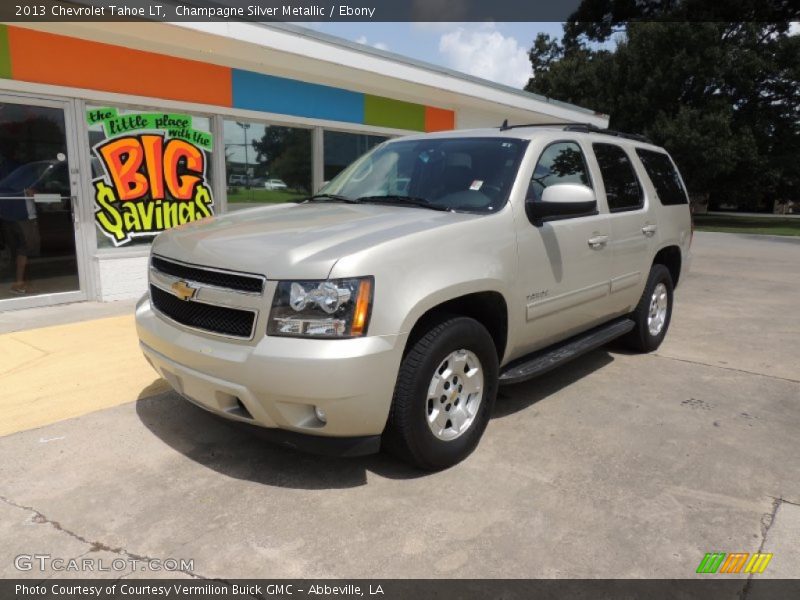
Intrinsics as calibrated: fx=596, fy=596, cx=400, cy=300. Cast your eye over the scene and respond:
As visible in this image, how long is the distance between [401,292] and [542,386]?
228cm

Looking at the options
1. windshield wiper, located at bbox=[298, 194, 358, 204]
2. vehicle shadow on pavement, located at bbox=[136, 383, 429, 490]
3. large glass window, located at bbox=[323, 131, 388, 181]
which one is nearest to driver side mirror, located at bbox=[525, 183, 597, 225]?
windshield wiper, located at bbox=[298, 194, 358, 204]

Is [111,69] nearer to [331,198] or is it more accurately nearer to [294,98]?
[294,98]

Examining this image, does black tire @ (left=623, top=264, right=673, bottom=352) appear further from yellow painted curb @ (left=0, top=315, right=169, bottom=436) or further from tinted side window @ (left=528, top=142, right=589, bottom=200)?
yellow painted curb @ (left=0, top=315, right=169, bottom=436)

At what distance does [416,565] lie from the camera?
2.52m

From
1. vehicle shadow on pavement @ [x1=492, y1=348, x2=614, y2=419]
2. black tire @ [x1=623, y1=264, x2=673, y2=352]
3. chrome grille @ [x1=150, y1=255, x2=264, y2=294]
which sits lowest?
vehicle shadow on pavement @ [x1=492, y1=348, x2=614, y2=419]

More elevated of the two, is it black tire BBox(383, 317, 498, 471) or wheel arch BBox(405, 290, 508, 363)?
wheel arch BBox(405, 290, 508, 363)

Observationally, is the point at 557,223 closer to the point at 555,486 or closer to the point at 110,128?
the point at 555,486

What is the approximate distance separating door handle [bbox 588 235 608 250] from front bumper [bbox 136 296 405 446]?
2077 mm

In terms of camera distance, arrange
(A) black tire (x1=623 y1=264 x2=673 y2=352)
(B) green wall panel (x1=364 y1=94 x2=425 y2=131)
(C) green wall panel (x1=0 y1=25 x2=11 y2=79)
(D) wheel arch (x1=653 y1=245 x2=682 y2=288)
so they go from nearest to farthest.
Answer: (A) black tire (x1=623 y1=264 x2=673 y2=352)
(D) wheel arch (x1=653 y1=245 x2=682 y2=288)
(C) green wall panel (x1=0 y1=25 x2=11 y2=79)
(B) green wall panel (x1=364 y1=94 x2=425 y2=131)

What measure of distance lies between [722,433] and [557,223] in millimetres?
1737

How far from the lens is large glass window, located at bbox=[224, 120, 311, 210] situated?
8.67 m

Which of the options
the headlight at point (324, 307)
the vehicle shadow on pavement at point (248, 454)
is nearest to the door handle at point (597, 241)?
the vehicle shadow on pavement at point (248, 454)

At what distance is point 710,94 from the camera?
2639 centimetres
